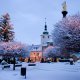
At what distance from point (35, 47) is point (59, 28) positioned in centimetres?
10331

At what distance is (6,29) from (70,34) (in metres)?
43.6

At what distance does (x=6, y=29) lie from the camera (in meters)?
62.7

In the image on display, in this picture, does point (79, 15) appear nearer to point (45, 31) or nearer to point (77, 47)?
point (77, 47)

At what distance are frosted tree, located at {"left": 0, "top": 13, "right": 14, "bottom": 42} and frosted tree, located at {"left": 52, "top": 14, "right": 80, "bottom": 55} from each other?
41116 mm

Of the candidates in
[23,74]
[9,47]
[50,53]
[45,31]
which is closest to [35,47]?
[45,31]

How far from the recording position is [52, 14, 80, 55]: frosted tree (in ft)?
65.4

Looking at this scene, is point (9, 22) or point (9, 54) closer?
point (9, 54)

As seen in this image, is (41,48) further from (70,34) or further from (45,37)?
(70,34)

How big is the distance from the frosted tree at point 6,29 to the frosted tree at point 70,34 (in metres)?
41.1

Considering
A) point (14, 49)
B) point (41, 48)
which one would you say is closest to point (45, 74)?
point (14, 49)

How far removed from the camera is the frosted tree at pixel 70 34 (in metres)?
19.9

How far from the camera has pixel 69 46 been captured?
67.2 feet

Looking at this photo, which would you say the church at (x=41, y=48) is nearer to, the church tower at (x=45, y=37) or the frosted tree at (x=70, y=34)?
the church tower at (x=45, y=37)

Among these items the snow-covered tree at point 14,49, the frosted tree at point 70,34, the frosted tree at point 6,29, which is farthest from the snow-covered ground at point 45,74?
the frosted tree at point 6,29
